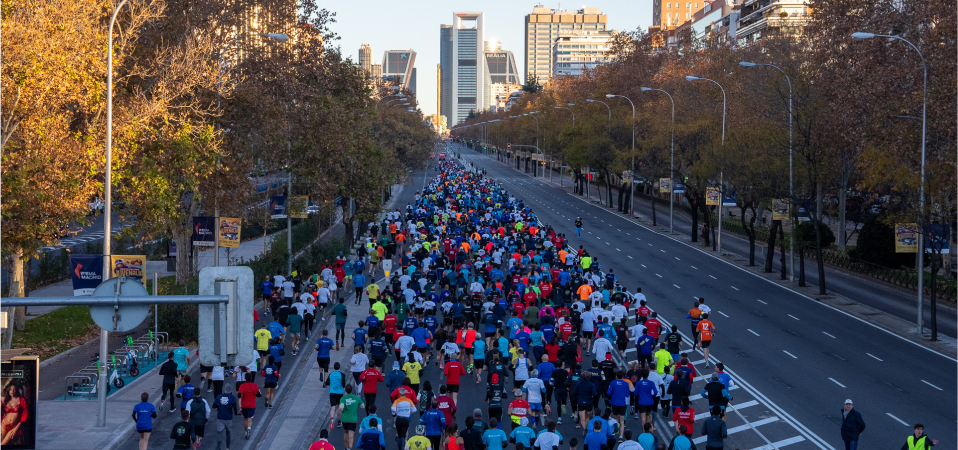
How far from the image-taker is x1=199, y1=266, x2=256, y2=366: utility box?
6.48 meters

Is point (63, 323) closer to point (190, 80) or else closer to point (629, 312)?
point (190, 80)

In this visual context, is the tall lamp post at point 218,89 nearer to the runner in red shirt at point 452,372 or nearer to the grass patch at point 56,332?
the grass patch at point 56,332

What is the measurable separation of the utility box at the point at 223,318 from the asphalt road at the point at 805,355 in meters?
12.2

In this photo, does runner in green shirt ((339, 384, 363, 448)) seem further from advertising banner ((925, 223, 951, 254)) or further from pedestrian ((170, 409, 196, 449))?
advertising banner ((925, 223, 951, 254))

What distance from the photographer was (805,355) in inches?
940

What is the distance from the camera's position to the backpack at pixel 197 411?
48.6 ft

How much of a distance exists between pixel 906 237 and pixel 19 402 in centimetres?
2476

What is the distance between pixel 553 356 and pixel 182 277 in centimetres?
1585

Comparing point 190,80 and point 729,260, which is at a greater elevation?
point 190,80

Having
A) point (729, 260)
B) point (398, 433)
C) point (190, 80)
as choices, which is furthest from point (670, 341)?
point (729, 260)

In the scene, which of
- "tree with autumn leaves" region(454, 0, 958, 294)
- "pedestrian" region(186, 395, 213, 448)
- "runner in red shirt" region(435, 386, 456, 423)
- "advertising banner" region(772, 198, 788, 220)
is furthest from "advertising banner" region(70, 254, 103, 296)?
"advertising banner" region(772, 198, 788, 220)

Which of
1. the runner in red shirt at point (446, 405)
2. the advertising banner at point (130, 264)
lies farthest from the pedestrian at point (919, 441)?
the advertising banner at point (130, 264)

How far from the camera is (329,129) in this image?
36969 mm

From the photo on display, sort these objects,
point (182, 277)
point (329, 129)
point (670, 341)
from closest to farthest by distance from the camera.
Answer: point (670, 341), point (182, 277), point (329, 129)
